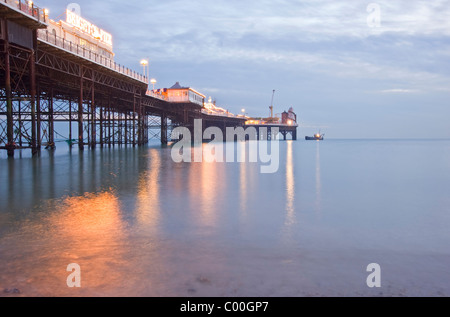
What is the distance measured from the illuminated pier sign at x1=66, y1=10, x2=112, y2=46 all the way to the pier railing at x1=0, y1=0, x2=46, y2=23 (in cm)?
1687

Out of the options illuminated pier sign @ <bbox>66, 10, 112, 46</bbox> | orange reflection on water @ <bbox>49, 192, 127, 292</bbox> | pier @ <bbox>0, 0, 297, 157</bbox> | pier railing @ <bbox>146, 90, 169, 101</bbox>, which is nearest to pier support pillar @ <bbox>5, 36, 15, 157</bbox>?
pier @ <bbox>0, 0, 297, 157</bbox>

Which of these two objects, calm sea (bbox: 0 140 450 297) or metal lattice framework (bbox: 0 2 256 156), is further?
metal lattice framework (bbox: 0 2 256 156)

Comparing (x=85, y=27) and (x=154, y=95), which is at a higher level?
(x=85, y=27)

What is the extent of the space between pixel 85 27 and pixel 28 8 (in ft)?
75.9

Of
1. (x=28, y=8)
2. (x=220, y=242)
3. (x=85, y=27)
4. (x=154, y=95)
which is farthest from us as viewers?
(x=154, y=95)

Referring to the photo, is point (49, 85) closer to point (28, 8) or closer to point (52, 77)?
point (52, 77)

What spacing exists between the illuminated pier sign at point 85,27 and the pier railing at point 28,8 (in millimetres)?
16868

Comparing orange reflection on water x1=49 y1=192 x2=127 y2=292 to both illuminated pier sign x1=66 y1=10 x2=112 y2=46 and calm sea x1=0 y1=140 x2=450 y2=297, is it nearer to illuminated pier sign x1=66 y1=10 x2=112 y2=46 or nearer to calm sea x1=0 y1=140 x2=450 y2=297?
calm sea x1=0 y1=140 x2=450 y2=297

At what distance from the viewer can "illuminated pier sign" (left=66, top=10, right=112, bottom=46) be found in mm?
47312

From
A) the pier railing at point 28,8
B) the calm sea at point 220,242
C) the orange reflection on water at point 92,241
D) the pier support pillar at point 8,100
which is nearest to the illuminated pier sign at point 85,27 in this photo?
the pier railing at point 28,8

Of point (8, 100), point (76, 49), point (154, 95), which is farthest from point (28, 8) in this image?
point (154, 95)

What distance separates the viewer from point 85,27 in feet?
168

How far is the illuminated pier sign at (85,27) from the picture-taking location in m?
47.3
